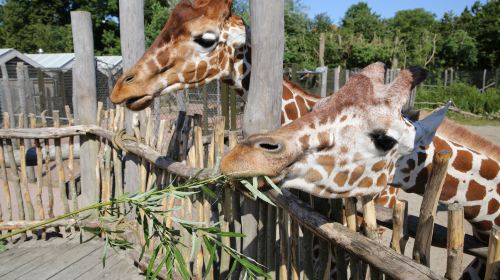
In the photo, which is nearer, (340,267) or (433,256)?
(340,267)

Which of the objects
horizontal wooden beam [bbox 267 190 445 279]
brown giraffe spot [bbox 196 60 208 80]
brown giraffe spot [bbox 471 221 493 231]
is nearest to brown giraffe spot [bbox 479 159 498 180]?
brown giraffe spot [bbox 471 221 493 231]

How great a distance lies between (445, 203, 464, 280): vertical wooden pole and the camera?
4.49ft

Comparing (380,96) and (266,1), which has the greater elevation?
(266,1)

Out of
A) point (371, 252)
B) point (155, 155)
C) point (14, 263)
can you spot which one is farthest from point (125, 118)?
point (371, 252)

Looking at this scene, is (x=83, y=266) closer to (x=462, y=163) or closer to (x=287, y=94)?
(x=287, y=94)

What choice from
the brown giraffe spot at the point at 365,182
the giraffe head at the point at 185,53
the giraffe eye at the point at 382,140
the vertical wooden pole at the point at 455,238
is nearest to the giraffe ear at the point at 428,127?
the giraffe eye at the point at 382,140

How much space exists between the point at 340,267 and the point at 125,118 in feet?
8.53

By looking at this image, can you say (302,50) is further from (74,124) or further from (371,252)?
(371,252)

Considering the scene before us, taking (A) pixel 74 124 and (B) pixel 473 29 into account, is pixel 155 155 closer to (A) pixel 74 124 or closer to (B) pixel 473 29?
(A) pixel 74 124

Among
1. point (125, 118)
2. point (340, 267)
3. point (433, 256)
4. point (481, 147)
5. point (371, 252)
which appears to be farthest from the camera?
point (433, 256)

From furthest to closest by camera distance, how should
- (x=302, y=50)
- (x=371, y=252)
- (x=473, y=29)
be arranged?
(x=473, y=29) → (x=302, y=50) → (x=371, y=252)

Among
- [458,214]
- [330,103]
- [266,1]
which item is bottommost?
[458,214]

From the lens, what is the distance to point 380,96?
1758mm

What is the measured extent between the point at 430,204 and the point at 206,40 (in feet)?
6.22
